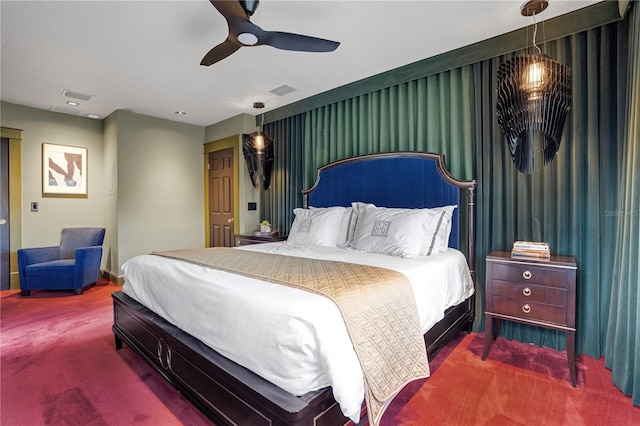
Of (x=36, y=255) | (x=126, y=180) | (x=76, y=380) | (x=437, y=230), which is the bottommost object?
(x=76, y=380)

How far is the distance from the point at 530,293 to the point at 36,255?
5657 mm

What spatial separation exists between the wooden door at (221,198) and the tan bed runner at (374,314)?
333cm

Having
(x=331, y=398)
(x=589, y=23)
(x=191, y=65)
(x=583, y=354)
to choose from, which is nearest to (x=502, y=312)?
(x=583, y=354)

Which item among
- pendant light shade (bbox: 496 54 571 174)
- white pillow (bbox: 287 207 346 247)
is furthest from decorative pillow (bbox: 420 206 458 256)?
white pillow (bbox: 287 207 346 247)

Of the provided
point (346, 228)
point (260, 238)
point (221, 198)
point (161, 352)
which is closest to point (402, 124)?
point (346, 228)

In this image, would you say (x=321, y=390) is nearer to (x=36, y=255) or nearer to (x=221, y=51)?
(x=221, y=51)

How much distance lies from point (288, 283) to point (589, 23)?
2.84m

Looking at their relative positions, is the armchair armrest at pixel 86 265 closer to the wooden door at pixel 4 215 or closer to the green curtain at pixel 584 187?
the wooden door at pixel 4 215

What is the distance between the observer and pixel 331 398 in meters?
1.33

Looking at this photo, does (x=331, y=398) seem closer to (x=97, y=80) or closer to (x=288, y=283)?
(x=288, y=283)

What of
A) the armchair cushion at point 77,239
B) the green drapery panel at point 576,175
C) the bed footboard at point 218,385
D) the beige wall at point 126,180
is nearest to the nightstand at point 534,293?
the green drapery panel at point 576,175

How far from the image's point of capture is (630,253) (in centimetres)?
188

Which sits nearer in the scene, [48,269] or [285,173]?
[48,269]

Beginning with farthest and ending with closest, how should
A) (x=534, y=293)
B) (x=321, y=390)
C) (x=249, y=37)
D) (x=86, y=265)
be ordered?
(x=86, y=265)
(x=534, y=293)
(x=249, y=37)
(x=321, y=390)
